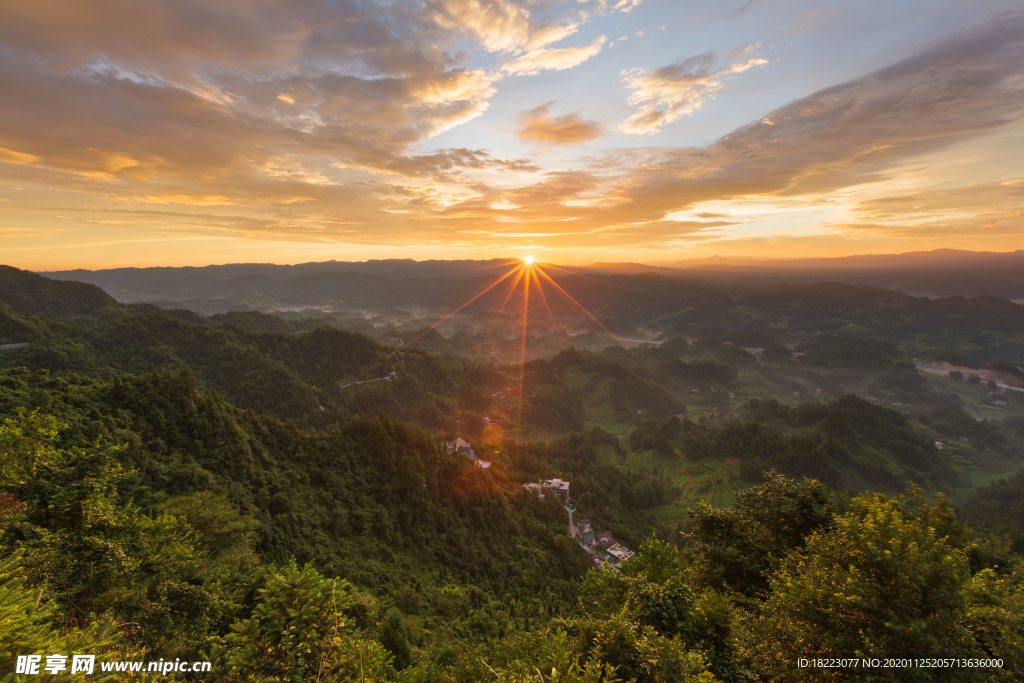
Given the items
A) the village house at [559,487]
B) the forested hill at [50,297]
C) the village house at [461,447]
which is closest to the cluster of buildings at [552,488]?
the village house at [559,487]

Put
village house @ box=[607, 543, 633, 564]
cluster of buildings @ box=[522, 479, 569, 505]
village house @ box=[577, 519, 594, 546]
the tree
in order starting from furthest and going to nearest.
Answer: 1. cluster of buildings @ box=[522, 479, 569, 505]
2. village house @ box=[577, 519, 594, 546]
3. village house @ box=[607, 543, 633, 564]
4. the tree

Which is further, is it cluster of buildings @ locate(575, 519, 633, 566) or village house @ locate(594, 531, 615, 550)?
village house @ locate(594, 531, 615, 550)

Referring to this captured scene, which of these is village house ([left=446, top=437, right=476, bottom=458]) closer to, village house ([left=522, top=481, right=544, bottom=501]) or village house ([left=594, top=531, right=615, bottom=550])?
village house ([left=522, top=481, right=544, bottom=501])

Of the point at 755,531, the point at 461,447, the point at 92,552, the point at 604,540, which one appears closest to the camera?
the point at 92,552

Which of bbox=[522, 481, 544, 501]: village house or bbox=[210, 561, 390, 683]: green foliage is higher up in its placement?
bbox=[210, 561, 390, 683]: green foliage

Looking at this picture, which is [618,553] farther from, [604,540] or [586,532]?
[586,532]

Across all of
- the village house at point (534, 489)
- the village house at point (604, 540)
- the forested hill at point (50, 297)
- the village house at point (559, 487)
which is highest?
the forested hill at point (50, 297)

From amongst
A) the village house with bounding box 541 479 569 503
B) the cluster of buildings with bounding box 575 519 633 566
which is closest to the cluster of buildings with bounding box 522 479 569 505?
the village house with bounding box 541 479 569 503

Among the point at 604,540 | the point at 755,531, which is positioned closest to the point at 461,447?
the point at 604,540

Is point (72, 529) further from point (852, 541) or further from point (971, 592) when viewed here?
point (971, 592)

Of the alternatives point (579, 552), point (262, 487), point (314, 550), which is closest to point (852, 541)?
point (314, 550)

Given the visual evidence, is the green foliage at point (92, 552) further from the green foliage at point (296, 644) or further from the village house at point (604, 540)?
the village house at point (604, 540)
